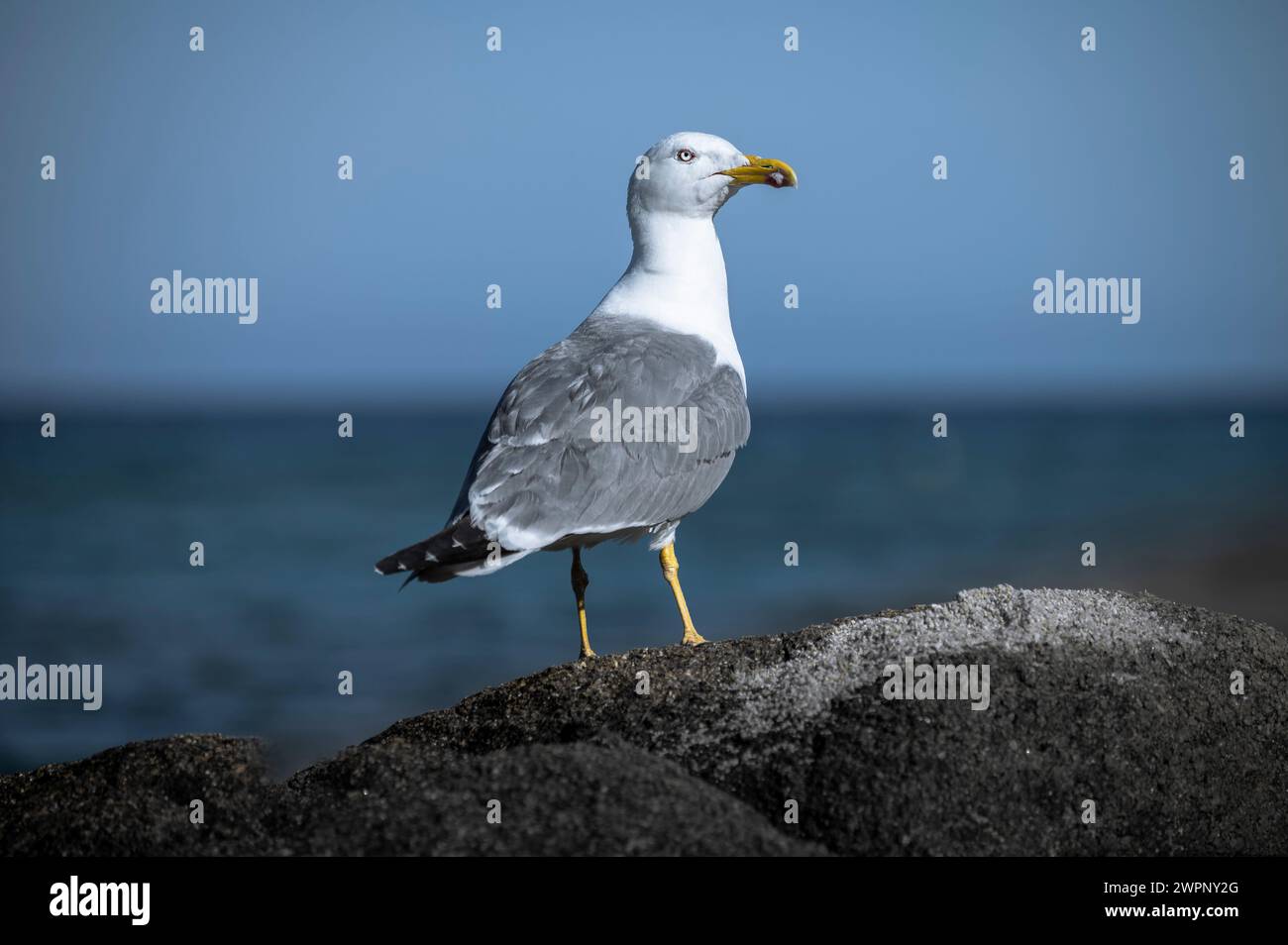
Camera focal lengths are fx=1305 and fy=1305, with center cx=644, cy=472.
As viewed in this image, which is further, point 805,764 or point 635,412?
point 635,412

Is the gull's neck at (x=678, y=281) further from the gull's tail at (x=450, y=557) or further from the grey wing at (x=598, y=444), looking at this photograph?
the gull's tail at (x=450, y=557)

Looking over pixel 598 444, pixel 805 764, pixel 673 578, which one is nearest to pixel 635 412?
pixel 598 444

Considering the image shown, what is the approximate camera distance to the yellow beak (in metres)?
7.70

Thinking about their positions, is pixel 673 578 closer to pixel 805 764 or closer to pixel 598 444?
pixel 598 444

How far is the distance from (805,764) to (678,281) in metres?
3.67

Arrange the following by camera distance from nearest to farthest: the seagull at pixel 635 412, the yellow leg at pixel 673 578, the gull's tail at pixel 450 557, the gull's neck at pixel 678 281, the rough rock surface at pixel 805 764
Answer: the rough rock surface at pixel 805 764 < the gull's tail at pixel 450 557 < the seagull at pixel 635 412 < the yellow leg at pixel 673 578 < the gull's neck at pixel 678 281

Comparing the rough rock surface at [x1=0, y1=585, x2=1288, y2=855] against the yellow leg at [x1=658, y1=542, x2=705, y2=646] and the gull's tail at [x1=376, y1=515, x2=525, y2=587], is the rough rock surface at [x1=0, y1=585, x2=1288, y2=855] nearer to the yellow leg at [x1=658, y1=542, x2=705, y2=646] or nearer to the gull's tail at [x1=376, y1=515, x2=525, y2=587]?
the gull's tail at [x1=376, y1=515, x2=525, y2=587]

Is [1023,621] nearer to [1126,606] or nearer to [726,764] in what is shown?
[1126,606]

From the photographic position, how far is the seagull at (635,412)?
6199 millimetres

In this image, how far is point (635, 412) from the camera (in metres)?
6.72

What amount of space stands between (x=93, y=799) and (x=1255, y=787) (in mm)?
4566

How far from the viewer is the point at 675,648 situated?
6.29 m

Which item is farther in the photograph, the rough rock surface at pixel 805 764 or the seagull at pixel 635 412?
the seagull at pixel 635 412

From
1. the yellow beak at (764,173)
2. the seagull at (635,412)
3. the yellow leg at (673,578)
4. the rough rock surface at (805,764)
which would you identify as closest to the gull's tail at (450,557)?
the seagull at (635,412)
